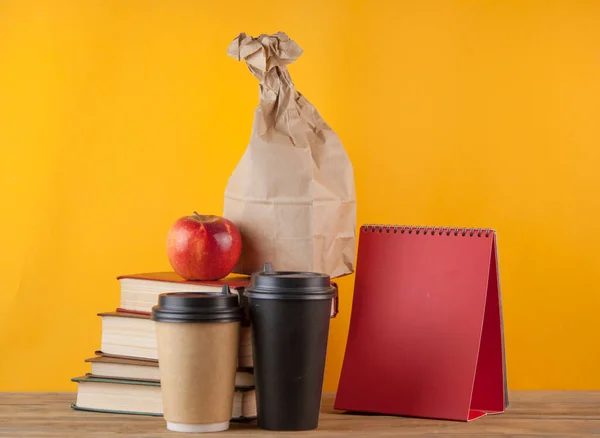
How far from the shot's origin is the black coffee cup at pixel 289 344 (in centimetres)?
137

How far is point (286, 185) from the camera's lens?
154 cm

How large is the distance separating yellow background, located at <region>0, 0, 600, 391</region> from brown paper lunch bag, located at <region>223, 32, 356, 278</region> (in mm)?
192

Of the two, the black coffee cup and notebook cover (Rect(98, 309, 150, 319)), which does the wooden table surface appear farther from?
notebook cover (Rect(98, 309, 150, 319))

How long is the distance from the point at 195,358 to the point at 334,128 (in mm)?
647

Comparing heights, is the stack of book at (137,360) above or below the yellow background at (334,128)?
below

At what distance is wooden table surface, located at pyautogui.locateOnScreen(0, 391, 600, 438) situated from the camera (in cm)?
136

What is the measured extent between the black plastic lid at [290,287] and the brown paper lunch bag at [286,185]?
145mm

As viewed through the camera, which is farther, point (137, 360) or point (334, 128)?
point (334, 128)

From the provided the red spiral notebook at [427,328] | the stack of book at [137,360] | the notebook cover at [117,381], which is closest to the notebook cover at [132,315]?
the stack of book at [137,360]

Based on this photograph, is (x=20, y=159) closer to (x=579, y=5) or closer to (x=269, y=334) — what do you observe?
(x=269, y=334)

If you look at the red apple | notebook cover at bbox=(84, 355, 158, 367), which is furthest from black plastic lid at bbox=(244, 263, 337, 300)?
notebook cover at bbox=(84, 355, 158, 367)

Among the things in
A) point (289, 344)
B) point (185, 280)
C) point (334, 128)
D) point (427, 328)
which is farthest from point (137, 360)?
point (334, 128)

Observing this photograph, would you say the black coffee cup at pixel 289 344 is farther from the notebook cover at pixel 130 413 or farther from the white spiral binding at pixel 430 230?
the white spiral binding at pixel 430 230

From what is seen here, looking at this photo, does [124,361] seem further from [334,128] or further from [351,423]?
[334,128]
